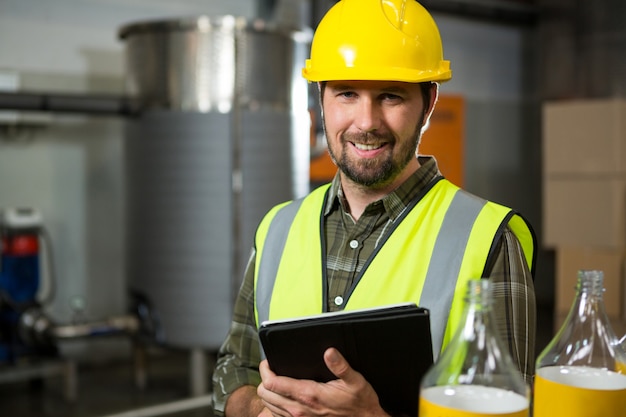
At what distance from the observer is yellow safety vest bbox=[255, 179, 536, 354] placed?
1.32m

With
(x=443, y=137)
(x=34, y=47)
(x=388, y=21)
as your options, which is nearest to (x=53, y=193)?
(x=34, y=47)

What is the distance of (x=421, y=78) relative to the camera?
139cm

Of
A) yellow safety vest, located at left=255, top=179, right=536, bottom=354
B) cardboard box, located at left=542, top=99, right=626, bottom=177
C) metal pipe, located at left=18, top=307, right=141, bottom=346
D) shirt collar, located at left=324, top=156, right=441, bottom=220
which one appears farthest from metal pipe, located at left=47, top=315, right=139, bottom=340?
cardboard box, located at left=542, top=99, right=626, bottom=177

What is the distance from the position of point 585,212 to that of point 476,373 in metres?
5.57

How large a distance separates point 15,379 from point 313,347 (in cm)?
386

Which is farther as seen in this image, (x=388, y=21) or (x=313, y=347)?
(x=388, y=21)

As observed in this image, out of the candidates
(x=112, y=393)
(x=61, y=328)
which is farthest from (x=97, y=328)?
(x=112, y=393)

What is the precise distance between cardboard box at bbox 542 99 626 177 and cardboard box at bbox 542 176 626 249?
10 cm

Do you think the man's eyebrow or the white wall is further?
the white wall

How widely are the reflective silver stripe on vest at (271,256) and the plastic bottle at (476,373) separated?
0.76 metres

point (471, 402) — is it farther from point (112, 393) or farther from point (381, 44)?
point (112, 393)

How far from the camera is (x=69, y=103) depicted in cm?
426

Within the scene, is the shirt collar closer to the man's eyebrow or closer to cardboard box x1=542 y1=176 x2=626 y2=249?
the man's eyebrow

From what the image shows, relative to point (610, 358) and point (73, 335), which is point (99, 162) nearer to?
point (73, 335)
